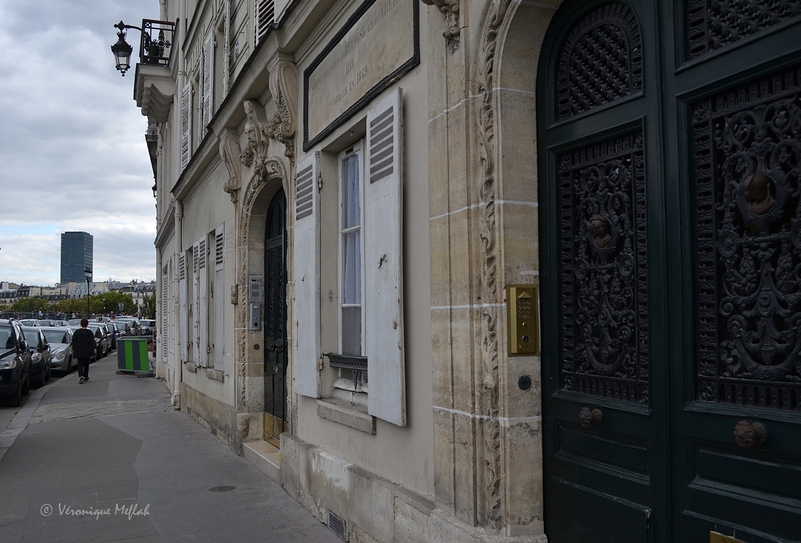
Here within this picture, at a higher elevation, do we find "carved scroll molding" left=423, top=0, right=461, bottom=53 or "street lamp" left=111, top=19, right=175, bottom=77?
"street lamp" left=111, top=19, right=175, bottom=77

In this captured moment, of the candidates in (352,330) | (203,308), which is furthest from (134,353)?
(352,330)

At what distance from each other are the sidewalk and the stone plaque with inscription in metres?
3.34

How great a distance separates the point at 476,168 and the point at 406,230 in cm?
100

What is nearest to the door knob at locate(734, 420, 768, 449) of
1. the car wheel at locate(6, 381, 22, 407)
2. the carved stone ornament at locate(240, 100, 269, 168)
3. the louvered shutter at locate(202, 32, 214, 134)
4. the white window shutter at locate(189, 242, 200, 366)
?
the carved stone ornament at locate(240, 100, 269, 168)

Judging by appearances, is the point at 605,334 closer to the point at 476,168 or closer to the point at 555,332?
the point at 555,332

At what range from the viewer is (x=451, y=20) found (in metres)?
4.14

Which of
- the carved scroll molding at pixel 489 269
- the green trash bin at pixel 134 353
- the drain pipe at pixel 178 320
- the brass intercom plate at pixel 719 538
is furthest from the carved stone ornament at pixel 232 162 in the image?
the green trash bin at pixel 134 353

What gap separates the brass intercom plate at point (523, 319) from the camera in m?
3.77

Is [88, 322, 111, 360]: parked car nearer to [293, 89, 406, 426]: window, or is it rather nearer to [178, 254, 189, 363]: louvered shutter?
[178, 254, 189, 363]: louvered shutter

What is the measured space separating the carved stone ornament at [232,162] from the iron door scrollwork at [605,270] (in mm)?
6770

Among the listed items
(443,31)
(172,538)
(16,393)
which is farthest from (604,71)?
(16,393)

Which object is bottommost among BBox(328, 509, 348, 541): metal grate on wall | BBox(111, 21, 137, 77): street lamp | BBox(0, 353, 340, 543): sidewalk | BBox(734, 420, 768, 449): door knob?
BBox(0, 353, 340, 543): sidewalk

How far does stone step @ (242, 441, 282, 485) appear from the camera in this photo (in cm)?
A: 762

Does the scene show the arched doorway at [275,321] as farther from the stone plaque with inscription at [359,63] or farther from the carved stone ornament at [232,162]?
the stone plaque with inscription at [359,63]
